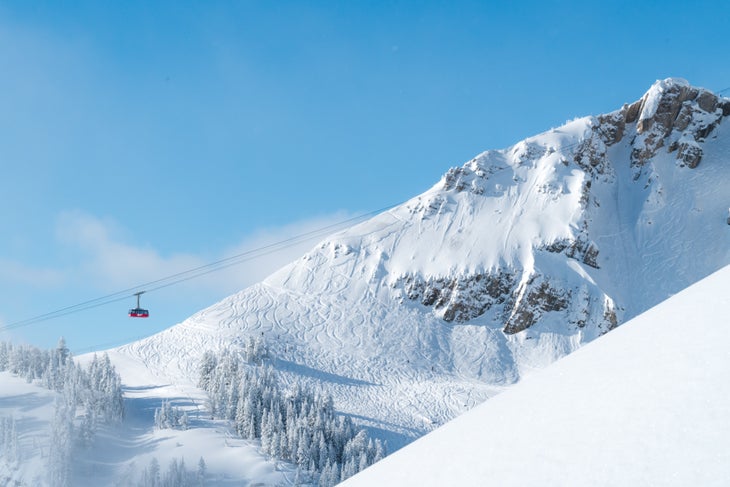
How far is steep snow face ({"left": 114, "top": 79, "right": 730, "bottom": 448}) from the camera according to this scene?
8775 cm

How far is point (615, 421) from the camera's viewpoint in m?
3.16

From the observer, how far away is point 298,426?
5788cm

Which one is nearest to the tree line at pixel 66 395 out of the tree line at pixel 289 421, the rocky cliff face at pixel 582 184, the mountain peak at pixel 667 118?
the tree line at pixel 289 421

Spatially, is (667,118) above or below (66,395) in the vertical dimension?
above

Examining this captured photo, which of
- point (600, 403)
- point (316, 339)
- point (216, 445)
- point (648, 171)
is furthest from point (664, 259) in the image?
point (600, 403)

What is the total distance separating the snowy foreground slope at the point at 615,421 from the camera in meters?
2.82

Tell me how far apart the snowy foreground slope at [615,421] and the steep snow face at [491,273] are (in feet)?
223

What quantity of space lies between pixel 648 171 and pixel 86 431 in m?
123

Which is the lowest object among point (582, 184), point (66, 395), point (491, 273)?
point (66, 395)

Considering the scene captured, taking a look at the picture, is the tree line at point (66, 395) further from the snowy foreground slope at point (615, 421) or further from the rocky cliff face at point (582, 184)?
the snowy foreground slope at point (615, 421)

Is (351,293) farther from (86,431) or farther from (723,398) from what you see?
(723,398)

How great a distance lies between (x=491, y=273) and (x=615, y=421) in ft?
353

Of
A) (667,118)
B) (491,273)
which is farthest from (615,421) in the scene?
(667,118)

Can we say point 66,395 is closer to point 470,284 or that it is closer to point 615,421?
point 470,284
